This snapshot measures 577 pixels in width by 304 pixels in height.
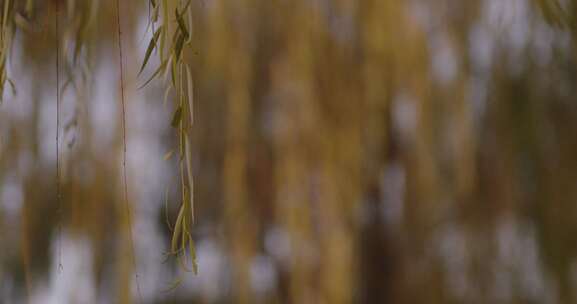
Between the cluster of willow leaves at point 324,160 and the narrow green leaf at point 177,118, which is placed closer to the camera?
the narrow green leaf at point 177,118

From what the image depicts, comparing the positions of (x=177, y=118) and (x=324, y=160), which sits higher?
(x=177, y=118)

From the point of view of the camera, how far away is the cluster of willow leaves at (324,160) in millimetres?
1122

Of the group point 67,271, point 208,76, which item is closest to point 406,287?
point 208,76

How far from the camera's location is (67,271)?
1.03m

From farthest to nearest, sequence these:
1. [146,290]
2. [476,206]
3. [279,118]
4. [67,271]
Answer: [476,206] < [279,118] < [146,290] < [67,271]

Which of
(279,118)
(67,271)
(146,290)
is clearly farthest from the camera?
(279,118)

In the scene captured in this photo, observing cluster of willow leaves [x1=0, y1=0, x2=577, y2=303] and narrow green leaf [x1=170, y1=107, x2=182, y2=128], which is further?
cluster of willow leaves [x1=0, y1=0, x2=577, y2=303]

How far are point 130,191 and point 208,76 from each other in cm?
22

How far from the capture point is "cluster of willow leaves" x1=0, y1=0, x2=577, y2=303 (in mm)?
1122

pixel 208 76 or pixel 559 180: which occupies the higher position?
pixel 208 76

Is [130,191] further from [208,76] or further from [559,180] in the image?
[559,180]

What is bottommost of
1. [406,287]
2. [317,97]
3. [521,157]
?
[406,287]

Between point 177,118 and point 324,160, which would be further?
point 324,160

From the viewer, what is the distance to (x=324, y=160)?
1.32 meters
